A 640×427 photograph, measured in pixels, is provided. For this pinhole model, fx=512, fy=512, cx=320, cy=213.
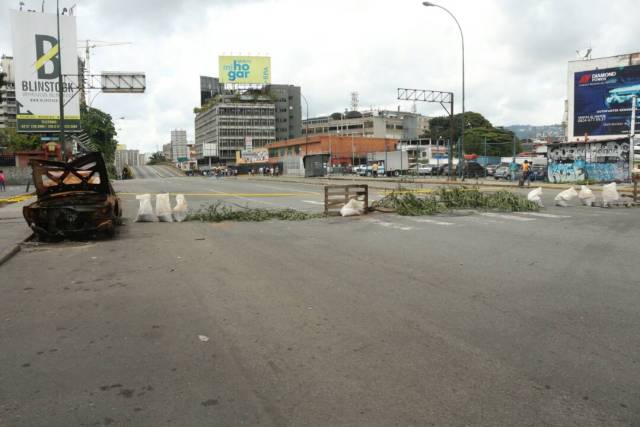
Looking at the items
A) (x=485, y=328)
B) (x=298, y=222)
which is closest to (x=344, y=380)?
(x=485, y=328)

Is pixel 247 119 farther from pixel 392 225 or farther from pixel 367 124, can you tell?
pixel 392 225

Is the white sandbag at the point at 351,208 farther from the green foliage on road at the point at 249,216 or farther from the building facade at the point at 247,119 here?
the building facade at the point at 247,119

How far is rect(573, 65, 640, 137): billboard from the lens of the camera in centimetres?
4566

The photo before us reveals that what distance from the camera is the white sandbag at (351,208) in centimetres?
1537

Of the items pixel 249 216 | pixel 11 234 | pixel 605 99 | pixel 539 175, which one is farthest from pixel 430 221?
pixel 605 99

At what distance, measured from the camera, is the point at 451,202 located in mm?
17438

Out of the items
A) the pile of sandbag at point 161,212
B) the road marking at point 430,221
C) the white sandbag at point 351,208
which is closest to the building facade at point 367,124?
the white sandbag at point 351,208

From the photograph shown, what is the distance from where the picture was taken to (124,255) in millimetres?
9117

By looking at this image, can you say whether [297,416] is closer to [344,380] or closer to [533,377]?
[344,380]

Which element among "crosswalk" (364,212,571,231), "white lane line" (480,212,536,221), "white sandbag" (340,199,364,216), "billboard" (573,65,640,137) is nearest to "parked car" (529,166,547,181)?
"billboard" (573,65,640,137)

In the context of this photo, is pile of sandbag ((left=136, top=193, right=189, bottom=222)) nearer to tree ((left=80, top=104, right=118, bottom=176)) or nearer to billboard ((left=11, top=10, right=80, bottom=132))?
billboard ((left=11, top=10, right=80, bottom=132))

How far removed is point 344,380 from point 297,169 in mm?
72401

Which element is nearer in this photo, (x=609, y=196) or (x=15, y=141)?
(x=609, y=196)

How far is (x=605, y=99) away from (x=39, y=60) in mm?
48140
